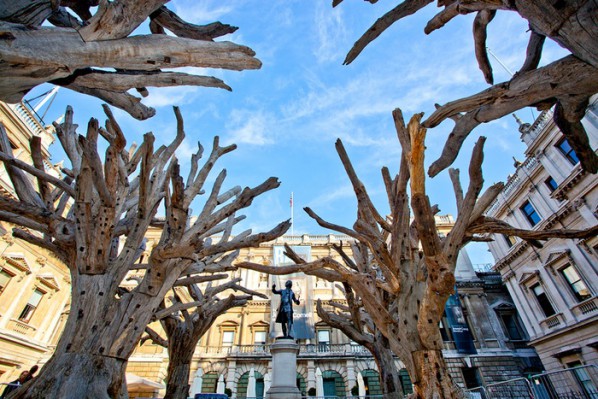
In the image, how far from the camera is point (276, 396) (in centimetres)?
777

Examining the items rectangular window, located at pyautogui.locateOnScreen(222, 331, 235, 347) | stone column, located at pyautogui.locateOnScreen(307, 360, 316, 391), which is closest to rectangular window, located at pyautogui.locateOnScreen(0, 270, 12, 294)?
rectangular window, located at pyautogui.locateOnScreen(222, 331, 235, 347)

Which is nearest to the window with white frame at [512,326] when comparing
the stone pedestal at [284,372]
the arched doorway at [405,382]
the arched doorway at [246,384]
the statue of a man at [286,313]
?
the arched doorway at [405,382]

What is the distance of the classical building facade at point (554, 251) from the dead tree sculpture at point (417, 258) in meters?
12.1

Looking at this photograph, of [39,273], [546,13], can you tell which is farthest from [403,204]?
[39,273]

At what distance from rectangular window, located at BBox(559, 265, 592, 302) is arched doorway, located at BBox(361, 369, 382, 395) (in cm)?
1338

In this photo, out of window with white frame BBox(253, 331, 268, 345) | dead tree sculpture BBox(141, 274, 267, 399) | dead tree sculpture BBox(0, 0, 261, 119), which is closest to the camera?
dead tree sculpture BBox(0, 0, 261, 119)

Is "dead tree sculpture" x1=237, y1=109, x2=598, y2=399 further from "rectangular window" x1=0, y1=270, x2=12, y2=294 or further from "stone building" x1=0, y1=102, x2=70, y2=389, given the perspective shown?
"rectangular window" x1=0, y1=270, x2=12, y2=294

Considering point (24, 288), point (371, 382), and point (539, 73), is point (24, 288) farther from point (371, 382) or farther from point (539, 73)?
point (371, 382)

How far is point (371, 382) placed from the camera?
69.6 feet

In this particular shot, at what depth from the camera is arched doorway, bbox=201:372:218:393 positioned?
69.9 ft

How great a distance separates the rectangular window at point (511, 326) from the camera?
71.3ft

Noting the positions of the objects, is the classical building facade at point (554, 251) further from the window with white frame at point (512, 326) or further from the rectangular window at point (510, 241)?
the window with white frame at point (512, 326)

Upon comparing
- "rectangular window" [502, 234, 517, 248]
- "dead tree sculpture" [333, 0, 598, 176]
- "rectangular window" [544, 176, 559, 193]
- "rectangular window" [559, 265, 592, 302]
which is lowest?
"dead tree sculpture" [333, 0, 598, 176]

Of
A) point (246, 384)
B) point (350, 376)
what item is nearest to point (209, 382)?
point (246, 384)
